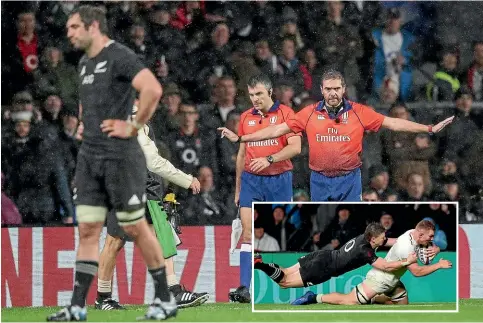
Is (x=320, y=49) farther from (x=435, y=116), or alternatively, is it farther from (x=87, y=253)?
(x=87, y=253)

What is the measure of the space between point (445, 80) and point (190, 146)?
110 inches

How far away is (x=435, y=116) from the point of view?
13.2m

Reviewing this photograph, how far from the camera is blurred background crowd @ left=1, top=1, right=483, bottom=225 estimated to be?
1229 centimetres

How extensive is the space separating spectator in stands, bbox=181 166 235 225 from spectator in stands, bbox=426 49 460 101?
2470 millimetres

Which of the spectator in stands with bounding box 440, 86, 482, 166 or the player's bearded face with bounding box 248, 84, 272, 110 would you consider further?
the spectator in stands with bounding box 440, 86, 482, 166

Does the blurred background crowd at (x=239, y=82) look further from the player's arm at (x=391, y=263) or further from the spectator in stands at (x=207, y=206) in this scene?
the player's arm at (x=391, y=263)

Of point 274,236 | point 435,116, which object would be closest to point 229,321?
point 274,236

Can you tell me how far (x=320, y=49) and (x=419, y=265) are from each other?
4238 millimetres

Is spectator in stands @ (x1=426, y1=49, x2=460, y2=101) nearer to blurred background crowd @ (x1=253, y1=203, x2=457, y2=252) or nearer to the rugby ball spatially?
blurred background crowd @ (x1=253, y1=203, x2=457, y2=252)

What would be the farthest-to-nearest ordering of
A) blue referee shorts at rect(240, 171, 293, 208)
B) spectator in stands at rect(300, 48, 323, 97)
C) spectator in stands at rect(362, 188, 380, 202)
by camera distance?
spectator in stands at rect(300, 48, 323, 97)
spectator in stands at rect(362, 188, 380, 202)
blue referee shorts at rect(240, 171, 293, 208)

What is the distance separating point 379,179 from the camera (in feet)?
42.1

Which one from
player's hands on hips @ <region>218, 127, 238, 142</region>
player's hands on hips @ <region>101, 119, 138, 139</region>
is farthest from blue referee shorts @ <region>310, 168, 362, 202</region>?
player's hands on hips @ <region>101, 119, 138, 139</region>

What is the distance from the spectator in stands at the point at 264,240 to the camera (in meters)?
9.68

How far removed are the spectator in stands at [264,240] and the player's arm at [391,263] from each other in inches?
29.3
